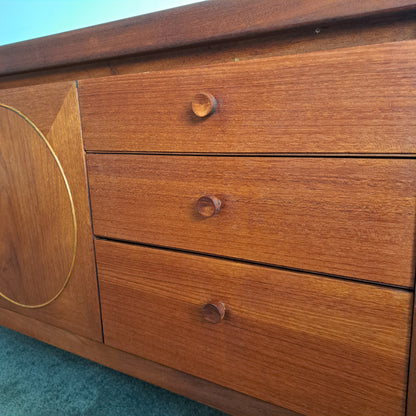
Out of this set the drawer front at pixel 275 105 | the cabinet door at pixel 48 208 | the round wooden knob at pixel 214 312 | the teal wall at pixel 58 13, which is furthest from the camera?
the teal wall at pixel 58 13

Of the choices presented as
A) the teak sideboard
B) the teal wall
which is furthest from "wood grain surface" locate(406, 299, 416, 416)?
the teal wall

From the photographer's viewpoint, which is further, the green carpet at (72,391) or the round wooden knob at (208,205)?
the green carpet at (72,391)

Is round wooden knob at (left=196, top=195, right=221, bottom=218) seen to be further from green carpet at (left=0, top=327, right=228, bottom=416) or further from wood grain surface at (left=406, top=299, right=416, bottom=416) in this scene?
green carpet at (left=0, top=327, right=228, bottom=416)

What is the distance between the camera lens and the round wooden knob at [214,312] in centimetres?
47

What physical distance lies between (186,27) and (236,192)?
0.22 metres

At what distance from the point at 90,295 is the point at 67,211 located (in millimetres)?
156

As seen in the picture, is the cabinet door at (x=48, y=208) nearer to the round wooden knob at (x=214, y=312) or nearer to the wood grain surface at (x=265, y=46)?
the wood grain surface at (x=265, y=46)

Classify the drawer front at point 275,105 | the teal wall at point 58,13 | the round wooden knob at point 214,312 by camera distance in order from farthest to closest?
the teal wall at point 58,13, the round wooden knob at point 214,312, the drawer front at point 275,105

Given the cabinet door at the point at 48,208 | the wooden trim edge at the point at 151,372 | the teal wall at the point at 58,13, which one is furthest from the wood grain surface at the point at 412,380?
the teal wall at the point at 58,13

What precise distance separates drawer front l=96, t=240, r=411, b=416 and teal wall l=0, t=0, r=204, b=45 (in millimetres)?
660

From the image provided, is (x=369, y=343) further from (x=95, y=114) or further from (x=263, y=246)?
(x=95, y=114)

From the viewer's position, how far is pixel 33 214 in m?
0.64

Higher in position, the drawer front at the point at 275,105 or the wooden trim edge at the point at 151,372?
the drawer front at the point at 275,105

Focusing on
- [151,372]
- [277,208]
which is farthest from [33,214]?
[277,208]
